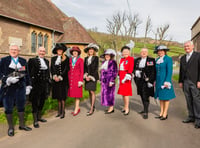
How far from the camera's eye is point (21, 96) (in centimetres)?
389

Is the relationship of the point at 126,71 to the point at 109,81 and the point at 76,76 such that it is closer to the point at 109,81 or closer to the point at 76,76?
the point at 109,81

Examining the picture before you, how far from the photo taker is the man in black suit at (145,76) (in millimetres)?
4930

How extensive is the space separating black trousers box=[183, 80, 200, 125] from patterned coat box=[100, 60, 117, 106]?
204 cm

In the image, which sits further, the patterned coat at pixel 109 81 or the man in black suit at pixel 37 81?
the patterned coat at pixel 109 81

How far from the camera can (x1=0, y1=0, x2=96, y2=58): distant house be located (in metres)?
15.2

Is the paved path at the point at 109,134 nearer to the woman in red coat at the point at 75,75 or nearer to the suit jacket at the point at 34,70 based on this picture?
the woman in red coat at the point at 75,75

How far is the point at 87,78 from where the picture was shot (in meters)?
5.28

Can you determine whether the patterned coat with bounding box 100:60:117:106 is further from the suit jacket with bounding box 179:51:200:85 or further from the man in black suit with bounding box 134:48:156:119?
the suit jacket with bounding box 179:51:200:85

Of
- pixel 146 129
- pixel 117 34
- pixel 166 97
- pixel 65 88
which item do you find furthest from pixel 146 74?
A: pixel 117 34

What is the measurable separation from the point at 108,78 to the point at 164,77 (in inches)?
65.0

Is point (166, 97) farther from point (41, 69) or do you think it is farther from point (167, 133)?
point (41, 69)

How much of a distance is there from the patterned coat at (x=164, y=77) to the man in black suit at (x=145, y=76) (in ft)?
0.54

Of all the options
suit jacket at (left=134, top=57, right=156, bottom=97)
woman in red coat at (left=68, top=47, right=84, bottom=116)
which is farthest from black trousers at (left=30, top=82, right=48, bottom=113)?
suit jacket at (left=134, top=57, right=156, bottom=97)

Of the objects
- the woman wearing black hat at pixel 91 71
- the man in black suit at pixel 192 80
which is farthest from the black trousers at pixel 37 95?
the man in black suit at pixel 192 80
